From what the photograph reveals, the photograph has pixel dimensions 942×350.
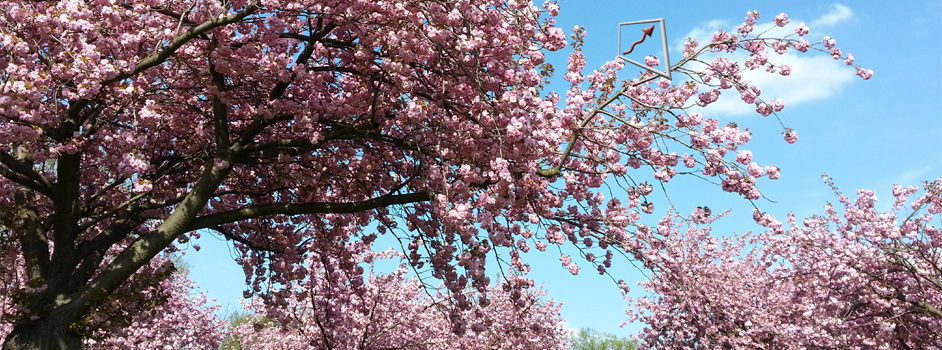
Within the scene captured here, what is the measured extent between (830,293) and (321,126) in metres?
12.8

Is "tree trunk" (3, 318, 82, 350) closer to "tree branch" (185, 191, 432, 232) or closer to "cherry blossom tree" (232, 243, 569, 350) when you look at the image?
"tree branch" (185, 191, 432, 232)

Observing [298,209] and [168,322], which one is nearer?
[298,209]

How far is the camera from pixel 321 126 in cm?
985

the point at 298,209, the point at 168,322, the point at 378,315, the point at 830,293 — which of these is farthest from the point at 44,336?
the point at 830,293

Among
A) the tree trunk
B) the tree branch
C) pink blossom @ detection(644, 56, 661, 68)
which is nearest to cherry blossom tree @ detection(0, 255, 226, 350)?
the tree trunk

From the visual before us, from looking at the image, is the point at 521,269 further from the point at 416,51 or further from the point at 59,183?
the point at 59,183

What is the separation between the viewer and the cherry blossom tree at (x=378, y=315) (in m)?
11.0

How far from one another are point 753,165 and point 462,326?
432 centimetres

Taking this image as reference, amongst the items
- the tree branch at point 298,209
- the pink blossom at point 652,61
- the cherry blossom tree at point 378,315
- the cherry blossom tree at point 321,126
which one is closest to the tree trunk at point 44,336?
the cherry blossom tree at point 321,126

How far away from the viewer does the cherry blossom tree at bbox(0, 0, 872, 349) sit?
7.22 metres

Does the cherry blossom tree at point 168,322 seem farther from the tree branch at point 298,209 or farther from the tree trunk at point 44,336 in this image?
the tree branch at point 298,209

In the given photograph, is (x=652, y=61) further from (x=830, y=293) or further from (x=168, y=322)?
(x=168, y=322)

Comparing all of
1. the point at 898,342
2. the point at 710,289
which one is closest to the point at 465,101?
the point at 710,289

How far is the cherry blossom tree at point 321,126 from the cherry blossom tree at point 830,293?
4445 mm
